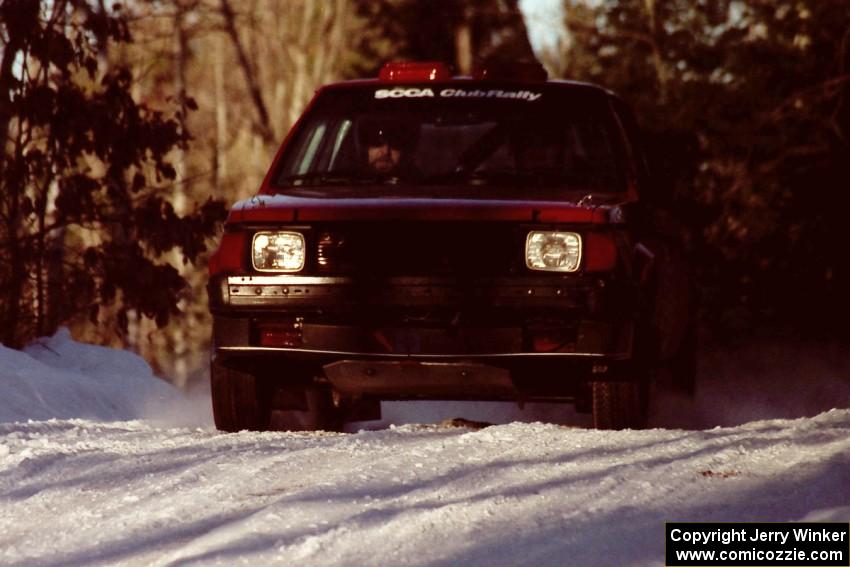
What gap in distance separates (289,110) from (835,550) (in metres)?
44.5

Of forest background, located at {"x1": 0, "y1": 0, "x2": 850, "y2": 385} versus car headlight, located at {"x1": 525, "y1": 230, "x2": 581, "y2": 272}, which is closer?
car headlight, located at {"x1": 525, "y1": 230, "x2": 581, "y2": 272}

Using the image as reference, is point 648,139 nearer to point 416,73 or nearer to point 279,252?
point 416,73

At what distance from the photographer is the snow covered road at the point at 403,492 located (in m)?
5.04

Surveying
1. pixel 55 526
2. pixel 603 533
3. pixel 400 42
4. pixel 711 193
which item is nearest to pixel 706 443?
pixel 603 533

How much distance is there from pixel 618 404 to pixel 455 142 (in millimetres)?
1681

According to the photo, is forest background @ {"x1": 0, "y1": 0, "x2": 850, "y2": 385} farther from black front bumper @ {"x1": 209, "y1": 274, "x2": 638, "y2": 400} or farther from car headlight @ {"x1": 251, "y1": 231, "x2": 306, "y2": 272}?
car headlight @ {"x1": 251, "y1": 231, "x2": 306, "y2": 272}

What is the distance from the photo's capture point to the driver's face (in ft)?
27.3

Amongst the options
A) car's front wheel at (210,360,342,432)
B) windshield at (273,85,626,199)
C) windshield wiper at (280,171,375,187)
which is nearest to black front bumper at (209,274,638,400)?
car's front wheel at (210,360,342,432)

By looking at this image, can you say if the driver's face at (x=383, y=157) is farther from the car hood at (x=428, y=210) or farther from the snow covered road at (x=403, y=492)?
the snow covered road at (x=403, y=492)

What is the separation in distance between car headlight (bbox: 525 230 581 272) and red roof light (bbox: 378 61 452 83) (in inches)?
73.0

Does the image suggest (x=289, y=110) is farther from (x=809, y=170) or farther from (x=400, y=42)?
(x=809, y=170)

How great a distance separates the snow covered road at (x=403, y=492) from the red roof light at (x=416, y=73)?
2.09 metres

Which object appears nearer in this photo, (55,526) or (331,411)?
(55,526)

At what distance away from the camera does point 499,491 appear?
18.9 feet
